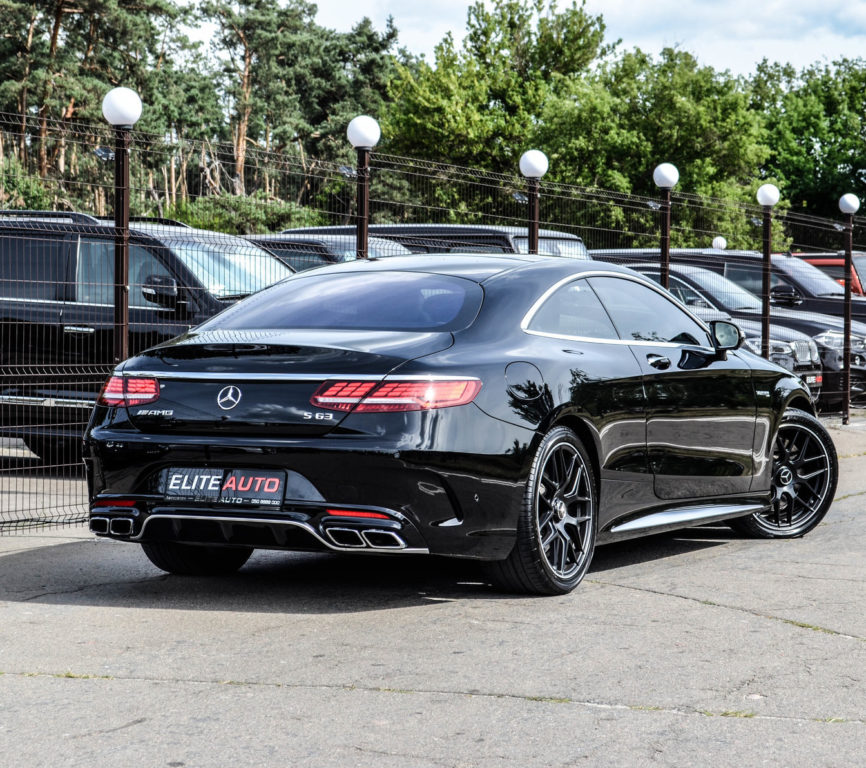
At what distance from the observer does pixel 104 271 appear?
9.50 meters

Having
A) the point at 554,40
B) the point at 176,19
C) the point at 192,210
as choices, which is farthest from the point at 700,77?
the point at 192,210

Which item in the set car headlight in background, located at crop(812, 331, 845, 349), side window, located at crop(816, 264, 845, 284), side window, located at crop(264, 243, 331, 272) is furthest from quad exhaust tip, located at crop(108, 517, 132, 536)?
side window, located at crop(816, 264, 845, 284)

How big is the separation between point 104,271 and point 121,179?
124cm

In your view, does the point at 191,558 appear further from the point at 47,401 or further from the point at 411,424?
the point at 47,401

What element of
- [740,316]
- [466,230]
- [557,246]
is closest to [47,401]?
A: [466,230]

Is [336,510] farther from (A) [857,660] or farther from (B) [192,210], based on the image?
(B) [192,210]

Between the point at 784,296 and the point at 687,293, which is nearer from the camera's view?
the point at 687,293

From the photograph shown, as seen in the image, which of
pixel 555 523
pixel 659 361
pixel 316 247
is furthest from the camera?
pixel 316 247

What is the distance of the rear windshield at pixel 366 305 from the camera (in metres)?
5.78

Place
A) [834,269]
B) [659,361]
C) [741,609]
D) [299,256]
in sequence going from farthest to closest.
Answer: [834,269] → [299,256] → [659,361] → [741,609]

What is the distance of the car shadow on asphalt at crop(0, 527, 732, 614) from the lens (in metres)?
5.73

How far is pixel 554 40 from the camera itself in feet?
186

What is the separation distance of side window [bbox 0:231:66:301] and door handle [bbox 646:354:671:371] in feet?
14.6

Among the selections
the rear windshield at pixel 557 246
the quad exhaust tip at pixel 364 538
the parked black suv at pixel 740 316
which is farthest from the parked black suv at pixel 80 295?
the parked black suv at pixel 740 316
